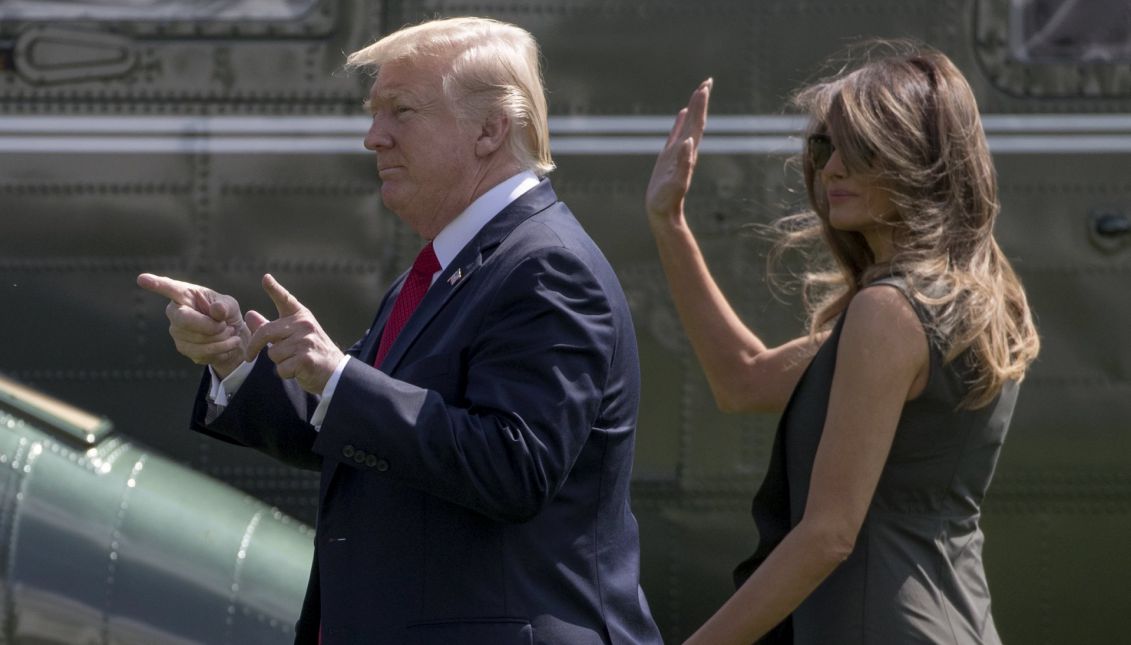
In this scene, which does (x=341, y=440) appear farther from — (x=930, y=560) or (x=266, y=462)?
(x=266, y=462)

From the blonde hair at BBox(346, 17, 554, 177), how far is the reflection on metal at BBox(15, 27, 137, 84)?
1.84 m

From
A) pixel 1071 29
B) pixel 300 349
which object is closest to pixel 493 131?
pixel 300 349

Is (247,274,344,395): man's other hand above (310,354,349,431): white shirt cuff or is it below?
above

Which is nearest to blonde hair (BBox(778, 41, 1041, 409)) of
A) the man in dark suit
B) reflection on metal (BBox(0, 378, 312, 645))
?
the man in dark suit

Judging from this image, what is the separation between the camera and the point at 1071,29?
3.79 metres

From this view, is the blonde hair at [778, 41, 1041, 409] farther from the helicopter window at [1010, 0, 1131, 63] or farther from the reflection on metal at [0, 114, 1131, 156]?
the helicopter window at [1010, 0, 1131, 63]

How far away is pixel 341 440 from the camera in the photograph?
6.13 ft

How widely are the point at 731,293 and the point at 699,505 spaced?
60 centimetres

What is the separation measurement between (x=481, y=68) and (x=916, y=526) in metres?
0.99

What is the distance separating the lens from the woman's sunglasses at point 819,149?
2.26 meters

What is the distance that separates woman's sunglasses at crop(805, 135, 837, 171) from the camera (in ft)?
7.41

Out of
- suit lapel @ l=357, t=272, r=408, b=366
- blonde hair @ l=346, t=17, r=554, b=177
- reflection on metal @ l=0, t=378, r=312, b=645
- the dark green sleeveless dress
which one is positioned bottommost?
reflection on metal @ l=0, t=378, r=312, b=645

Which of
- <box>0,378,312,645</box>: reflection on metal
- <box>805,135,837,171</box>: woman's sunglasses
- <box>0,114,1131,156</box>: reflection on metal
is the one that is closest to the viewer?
<box>805,135,837,171</box>: woman's sunglasses

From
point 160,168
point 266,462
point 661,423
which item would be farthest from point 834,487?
point 160,168
